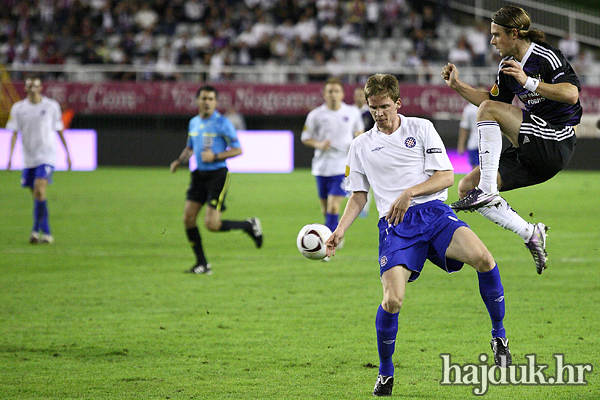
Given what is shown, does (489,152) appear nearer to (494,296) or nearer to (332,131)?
(494,296)

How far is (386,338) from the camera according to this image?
5113 mm

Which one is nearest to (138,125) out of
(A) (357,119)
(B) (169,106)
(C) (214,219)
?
(B) (169,106)

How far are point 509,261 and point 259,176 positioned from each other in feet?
52.4

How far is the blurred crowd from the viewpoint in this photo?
92.9 ft

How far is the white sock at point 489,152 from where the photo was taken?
602cm

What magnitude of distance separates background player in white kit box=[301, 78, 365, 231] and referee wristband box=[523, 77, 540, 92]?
6015 mm

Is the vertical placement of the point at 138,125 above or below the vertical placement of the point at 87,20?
below

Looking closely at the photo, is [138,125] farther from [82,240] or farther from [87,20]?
[82,240]

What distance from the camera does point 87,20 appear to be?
1171 inches

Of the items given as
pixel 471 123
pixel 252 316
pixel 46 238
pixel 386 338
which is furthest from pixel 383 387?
pixel 471 123

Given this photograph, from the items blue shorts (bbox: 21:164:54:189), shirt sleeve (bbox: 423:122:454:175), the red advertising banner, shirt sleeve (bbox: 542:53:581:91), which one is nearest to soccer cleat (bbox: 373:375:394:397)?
shirt sleeve (bbox: 423:122:454:175)

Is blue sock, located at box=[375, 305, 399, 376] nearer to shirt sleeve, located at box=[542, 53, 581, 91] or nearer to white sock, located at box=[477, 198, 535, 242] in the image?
white sock, located at box=[477, 198, 535, 242]

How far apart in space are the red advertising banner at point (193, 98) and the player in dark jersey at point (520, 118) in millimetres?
21020

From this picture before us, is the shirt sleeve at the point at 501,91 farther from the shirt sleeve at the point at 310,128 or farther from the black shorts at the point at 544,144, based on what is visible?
the shirt sleeve at the point at 310,128
